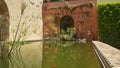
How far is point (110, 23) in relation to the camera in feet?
50.4

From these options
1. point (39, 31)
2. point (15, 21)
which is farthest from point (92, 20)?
point (15, 21)

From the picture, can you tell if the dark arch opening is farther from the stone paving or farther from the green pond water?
the stone paving

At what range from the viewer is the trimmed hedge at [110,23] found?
15.0 m

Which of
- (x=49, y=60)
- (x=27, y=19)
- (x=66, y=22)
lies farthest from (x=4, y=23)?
(x=49, y=60)

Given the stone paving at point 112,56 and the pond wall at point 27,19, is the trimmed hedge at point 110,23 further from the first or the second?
the stone paving at point 112,56

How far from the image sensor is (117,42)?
48.4ft

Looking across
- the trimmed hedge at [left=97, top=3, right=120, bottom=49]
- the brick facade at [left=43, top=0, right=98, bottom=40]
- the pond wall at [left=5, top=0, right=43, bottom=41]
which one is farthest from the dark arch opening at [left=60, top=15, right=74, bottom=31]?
the trimmed hedge at [left=97, top=3, right=120, bottom=49]

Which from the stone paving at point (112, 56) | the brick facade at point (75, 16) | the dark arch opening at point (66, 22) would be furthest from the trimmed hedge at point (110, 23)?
the stone paving at point (112, 56)

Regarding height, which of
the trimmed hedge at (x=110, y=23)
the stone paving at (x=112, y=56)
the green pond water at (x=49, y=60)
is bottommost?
the green pond water at (x=49, y=60)

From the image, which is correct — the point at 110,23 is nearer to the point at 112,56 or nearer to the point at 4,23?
the point at 4,23

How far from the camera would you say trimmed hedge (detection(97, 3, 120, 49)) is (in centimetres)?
1497

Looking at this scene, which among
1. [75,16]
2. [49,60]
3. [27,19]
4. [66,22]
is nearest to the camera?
[49,60]

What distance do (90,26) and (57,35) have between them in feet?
7.59

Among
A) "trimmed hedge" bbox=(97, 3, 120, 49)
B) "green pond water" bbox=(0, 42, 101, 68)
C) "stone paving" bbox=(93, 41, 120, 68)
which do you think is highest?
"trimmed hedge" bbox=(97, 3, 120, 49)
